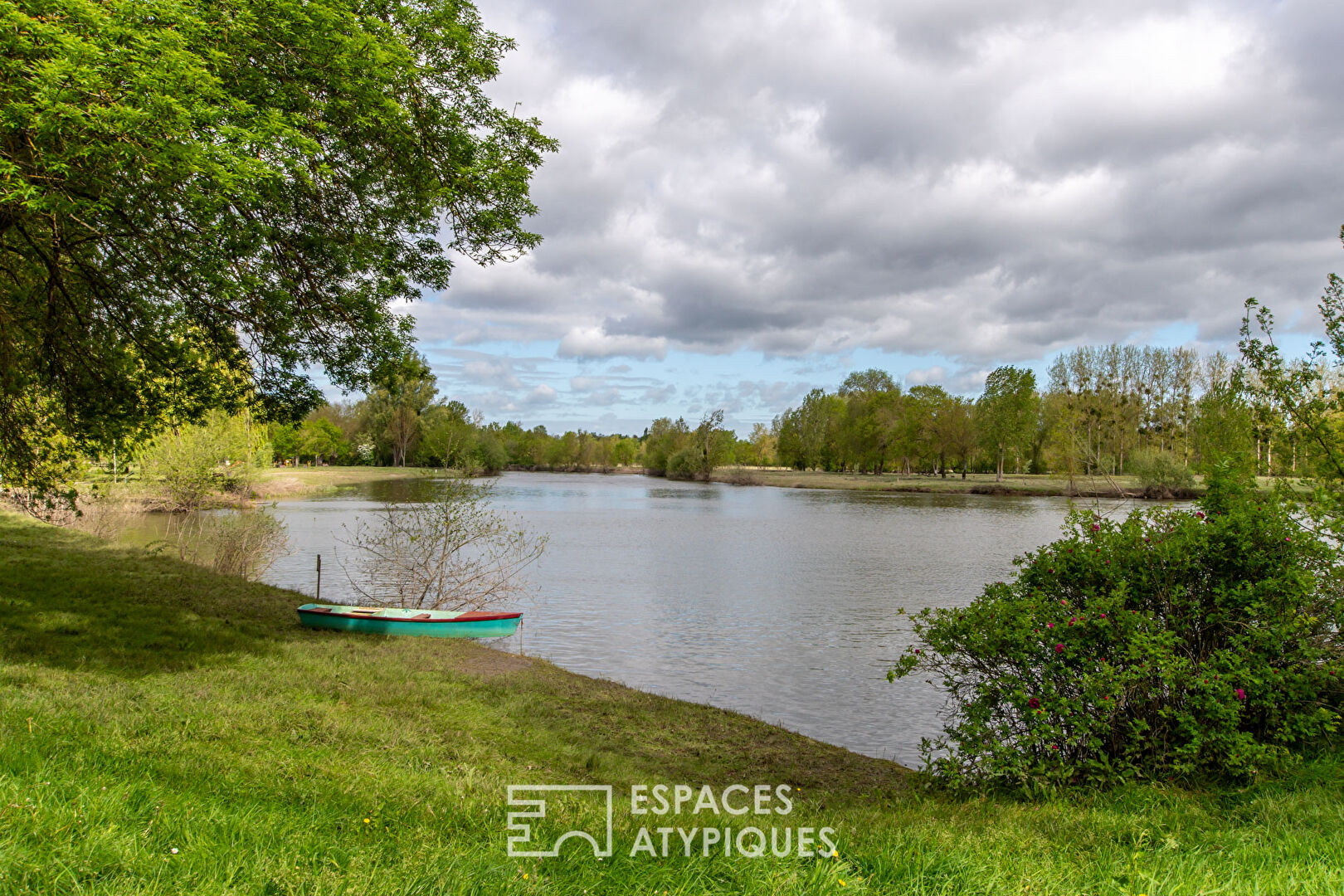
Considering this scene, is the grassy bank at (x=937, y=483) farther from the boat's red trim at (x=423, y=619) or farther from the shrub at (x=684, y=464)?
the boat's red trim at (x=423, y=619)

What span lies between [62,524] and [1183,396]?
92248 millimetres

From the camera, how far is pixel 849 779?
29.7ft

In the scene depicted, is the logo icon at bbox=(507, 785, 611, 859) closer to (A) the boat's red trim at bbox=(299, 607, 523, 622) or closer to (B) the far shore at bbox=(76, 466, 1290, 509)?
(A) the boat's red trim at bbox=(299, 607, 523, 622)

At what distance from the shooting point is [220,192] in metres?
6.98

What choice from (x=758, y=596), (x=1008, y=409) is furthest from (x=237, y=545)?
(x=1008, y=409)

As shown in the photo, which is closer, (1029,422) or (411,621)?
(411,621)

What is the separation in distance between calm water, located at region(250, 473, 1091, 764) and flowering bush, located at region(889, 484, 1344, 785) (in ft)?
15.3

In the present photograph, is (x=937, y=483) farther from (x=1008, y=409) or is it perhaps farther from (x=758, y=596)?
(x=758, y=596)

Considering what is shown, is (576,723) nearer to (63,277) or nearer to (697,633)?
(697,633)

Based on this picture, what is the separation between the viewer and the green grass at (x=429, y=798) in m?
3.80

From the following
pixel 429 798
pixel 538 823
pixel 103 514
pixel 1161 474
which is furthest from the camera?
pixel 1161 474

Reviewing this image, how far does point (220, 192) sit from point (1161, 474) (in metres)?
68.7

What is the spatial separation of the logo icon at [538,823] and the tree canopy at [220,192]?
5495mm
